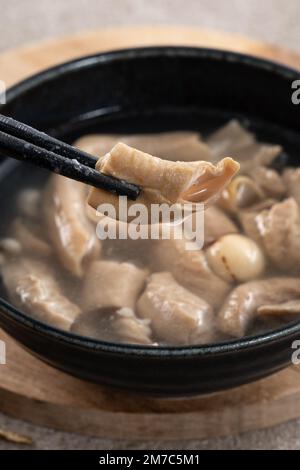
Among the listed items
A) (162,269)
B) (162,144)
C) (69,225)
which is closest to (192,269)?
(162,269)

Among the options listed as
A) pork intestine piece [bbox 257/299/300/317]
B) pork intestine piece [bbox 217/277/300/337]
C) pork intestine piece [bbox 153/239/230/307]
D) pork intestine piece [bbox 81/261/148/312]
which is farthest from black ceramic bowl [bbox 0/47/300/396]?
pork intestine piece [bbox 257/299/300/317]

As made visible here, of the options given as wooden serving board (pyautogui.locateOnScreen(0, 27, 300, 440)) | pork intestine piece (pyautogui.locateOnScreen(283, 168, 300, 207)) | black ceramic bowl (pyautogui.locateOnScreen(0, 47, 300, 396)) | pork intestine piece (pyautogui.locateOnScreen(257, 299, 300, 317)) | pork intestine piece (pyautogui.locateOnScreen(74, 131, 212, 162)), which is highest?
black ceramic bowl (pyautogui.locateOnScreen(0, 47, 300, 396))

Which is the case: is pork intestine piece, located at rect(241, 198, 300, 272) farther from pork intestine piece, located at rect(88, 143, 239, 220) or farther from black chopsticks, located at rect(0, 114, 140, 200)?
black chopsticks, located at rect(0, 114, 140, 200)

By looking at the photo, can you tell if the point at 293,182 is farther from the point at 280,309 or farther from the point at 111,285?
the point at 111,285

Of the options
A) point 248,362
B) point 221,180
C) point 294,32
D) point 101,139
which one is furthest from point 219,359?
point 294,32

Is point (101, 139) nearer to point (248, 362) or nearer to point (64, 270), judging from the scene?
point (64, 270)

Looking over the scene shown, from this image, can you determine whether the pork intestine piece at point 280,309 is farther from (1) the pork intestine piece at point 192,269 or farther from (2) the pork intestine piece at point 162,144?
(2) the pork intestine piece at point 162,144
